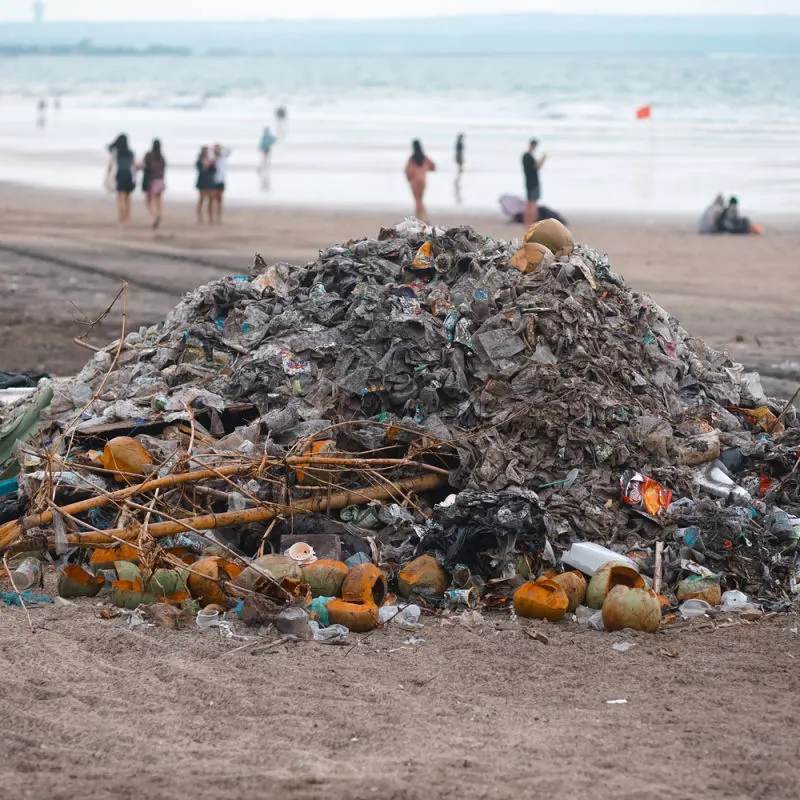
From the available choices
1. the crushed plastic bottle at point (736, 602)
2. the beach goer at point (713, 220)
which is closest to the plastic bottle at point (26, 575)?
the crushed plastic bottle at point (736, 602)

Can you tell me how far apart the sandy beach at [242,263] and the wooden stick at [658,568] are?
516 cm

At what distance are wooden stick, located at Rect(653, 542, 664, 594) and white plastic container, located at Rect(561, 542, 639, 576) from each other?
91 mm

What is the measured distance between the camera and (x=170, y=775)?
11.9 feet

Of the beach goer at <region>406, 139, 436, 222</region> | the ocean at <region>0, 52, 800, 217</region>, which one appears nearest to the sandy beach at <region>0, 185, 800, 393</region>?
the beach goer at <region>406, 139, 436, 222</region>

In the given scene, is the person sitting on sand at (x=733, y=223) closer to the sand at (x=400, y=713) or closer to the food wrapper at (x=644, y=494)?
the food wrapper at (x=644, y=494)

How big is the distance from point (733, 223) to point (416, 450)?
611 inches

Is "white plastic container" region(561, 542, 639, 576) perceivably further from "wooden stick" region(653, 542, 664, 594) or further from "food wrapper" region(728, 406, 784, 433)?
"food wrapper" region(728, 406, 784, 433)

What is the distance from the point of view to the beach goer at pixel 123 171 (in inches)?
754

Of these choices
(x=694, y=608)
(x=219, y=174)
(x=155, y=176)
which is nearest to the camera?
(x=694, y=608)

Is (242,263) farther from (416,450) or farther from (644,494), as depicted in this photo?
(644,494)

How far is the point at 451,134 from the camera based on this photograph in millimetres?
40875

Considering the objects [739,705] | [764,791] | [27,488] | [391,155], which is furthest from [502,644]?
[391,155]

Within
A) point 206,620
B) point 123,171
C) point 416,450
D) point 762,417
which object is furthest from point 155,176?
point 206,620

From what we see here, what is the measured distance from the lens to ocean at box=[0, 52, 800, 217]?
25.7m
